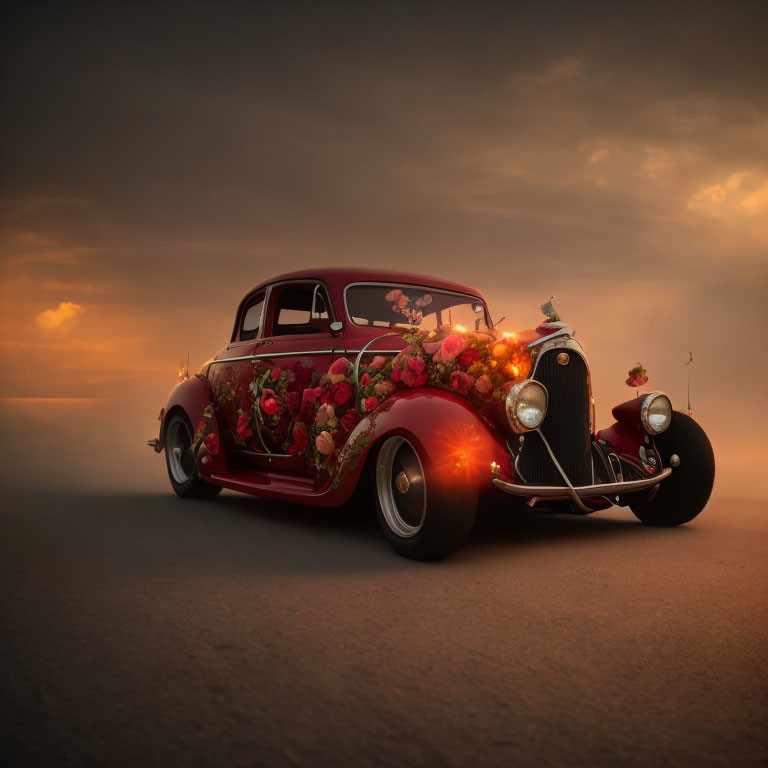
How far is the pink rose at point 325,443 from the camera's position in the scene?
4.88 m

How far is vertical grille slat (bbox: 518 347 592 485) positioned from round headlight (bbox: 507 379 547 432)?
13cm

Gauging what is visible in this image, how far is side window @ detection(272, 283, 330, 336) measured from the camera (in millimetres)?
5750

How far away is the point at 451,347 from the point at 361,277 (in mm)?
1657

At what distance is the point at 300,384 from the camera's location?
562cm

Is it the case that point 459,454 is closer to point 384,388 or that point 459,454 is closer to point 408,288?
point 384,388

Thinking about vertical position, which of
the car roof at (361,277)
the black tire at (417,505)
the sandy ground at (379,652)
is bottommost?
the sandy ground at (379,652)

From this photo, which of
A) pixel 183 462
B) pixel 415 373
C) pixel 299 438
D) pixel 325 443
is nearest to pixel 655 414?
pixel 415 373

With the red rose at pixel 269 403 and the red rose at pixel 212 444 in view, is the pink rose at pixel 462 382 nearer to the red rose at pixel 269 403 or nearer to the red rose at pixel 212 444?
the red rose at pixel 269 403

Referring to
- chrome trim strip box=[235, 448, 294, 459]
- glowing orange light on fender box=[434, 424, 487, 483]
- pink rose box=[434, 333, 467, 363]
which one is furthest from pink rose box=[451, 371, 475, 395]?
chrome trim strip box=[235, 448, 294, 459]

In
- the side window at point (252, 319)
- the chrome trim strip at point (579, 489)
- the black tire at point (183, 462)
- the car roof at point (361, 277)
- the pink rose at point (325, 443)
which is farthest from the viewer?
the black tire at point (183, 462)

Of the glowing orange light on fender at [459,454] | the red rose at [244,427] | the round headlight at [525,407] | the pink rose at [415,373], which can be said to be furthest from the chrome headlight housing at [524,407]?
the red rose at [244,427]

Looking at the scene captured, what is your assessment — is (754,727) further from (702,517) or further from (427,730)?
(702,517)

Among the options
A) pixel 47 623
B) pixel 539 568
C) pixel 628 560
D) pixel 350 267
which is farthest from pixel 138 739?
pixel 350 267

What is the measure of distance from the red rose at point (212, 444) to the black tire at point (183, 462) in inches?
12.6
